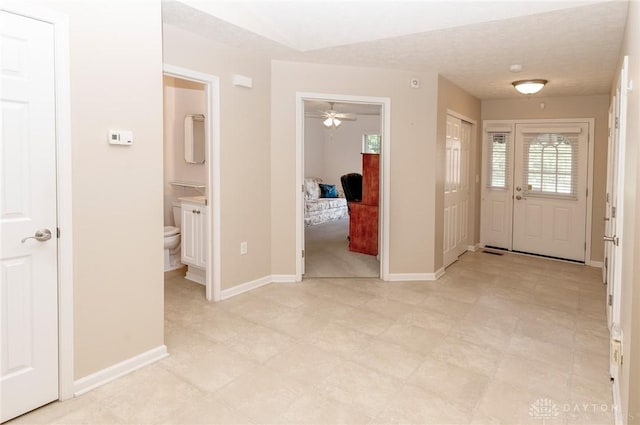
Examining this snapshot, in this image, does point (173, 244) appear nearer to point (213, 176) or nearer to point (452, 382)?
point (213, 176)

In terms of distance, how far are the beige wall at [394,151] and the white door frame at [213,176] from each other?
0.73 m

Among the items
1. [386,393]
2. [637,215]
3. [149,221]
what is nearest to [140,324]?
[149,221]

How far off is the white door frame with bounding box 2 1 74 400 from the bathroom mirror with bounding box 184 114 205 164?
2.89m

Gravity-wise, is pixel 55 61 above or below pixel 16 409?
above

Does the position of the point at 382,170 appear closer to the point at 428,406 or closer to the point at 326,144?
the point at 428,406

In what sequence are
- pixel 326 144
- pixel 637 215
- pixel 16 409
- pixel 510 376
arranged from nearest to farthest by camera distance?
pixel 637 215
pixel 16 409
pixel 510 376
pixel 326 144

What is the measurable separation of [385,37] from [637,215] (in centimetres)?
237

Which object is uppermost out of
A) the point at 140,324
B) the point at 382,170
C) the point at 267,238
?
the point at 382,170

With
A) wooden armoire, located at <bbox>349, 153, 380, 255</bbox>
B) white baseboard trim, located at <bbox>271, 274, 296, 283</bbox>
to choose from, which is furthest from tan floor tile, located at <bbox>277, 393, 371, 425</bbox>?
wooden armoire, located at <bbox>349, 153, 380, 255</bbox>

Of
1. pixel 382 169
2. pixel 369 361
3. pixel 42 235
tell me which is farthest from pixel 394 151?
pixel 42 235

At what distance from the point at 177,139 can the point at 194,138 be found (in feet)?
0.86

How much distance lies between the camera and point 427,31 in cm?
332

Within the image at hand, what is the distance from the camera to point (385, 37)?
3520 mm

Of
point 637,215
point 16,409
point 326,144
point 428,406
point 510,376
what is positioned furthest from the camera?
point 326,144
